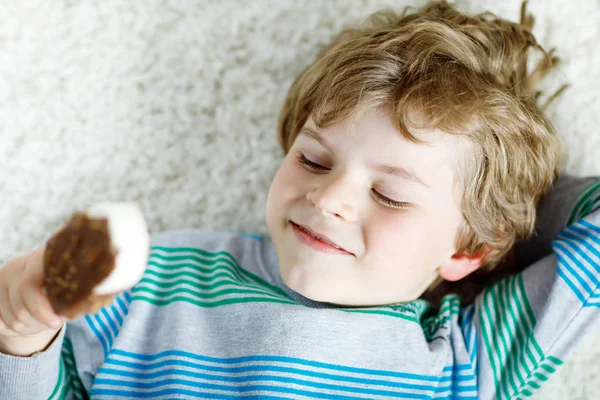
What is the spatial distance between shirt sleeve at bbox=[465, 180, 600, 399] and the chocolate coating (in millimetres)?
530

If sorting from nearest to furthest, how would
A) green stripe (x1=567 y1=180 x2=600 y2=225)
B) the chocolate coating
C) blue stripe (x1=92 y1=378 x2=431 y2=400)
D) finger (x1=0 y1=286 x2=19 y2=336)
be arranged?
the chocolate coating, finger (x1=0 y1=286 x2=19 y2=336), blue stripe (x1=92 y1=378 x2=431 y2=400), green stripe (x1=567 y1=180 x2=600 y2=225)

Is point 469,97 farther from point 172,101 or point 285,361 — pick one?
point 172,101

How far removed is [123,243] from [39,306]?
14 cm

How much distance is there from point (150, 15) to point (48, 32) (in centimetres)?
16

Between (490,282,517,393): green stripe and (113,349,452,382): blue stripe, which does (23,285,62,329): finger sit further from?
(490,282,517,393): green stripe

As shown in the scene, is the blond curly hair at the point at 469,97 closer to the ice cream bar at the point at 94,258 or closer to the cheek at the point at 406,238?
the cheek at the point at 406,238

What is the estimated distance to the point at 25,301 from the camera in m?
0.62

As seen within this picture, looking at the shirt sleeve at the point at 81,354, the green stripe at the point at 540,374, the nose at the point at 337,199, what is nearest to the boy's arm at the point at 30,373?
the shirt sleeve at the point at 81,354

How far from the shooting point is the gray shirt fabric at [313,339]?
784 mm

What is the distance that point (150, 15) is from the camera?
101 cm

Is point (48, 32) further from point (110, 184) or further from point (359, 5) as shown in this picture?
point (359, 5)

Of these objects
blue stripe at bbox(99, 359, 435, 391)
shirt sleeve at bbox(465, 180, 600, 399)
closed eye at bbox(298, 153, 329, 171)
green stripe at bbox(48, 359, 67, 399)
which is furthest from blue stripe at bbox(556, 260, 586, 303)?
green stripe at bbox(48, 359, 67, 399)

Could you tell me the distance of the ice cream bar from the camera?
1.80ft

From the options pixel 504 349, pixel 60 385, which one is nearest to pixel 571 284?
pixel 504 349
